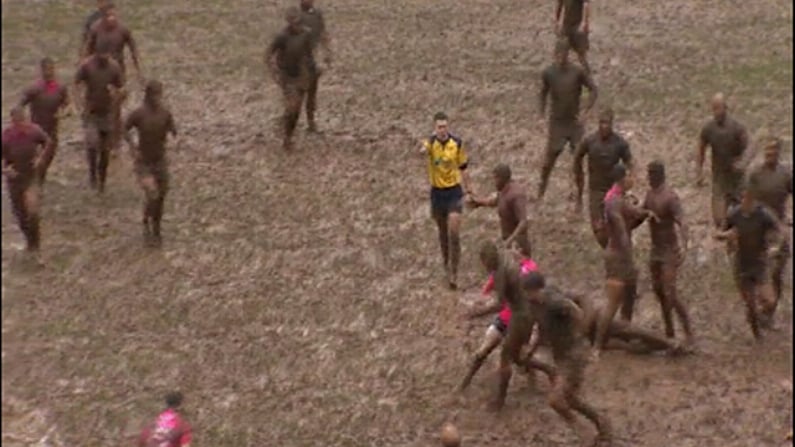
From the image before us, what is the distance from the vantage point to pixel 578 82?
16.5m

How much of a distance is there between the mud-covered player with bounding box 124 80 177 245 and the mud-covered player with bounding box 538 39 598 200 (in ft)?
12.5

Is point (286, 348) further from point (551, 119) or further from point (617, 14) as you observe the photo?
point (617, 14)

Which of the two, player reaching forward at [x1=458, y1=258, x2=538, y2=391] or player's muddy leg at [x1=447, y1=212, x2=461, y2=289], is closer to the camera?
player reaching forward at [x1=458, y1=258, x2=538, y2=391]

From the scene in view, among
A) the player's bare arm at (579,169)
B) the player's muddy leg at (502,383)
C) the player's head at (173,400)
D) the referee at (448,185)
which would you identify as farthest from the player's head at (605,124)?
the player's head at (173,400)

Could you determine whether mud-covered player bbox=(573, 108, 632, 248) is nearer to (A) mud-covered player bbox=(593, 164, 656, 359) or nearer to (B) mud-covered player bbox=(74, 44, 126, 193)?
(A) mud-covered player bbox=(593, 164, 656, 359)

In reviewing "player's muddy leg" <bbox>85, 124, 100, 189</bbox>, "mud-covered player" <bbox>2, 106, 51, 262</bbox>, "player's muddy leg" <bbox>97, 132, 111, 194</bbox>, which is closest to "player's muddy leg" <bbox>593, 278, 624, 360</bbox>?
"mud-covered player" <bbox>2, 106, 51, 262</bbox>

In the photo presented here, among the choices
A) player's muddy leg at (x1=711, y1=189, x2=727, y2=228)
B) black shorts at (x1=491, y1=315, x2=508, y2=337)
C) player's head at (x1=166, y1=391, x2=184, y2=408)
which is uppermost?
player's muddy leg at (x1=711, y1=189, x2=727, y2=228)

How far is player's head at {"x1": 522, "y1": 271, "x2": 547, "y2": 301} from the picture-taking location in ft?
40.5

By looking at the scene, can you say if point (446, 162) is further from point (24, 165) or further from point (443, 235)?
point (24, 165)

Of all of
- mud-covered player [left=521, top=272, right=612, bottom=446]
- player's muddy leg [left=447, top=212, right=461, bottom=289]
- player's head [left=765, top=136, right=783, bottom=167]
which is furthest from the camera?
player's muddy leg [left=447, top=212, right=461, bottom=289]

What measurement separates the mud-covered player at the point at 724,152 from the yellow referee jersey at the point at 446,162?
250 cm

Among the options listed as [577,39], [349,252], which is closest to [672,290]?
[349,252]

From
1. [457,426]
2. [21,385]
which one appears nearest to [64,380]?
[21,385]

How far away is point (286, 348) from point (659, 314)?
342cm
